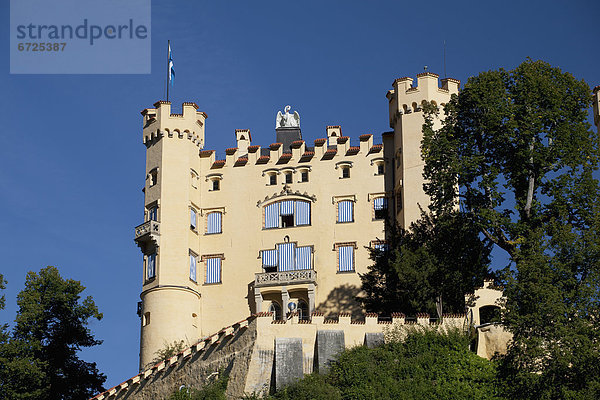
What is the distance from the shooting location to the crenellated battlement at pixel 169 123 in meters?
74.3

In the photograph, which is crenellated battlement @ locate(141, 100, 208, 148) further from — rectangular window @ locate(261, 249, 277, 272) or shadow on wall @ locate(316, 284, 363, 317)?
shadow on wall @ locate(316, 284, 363, 317)

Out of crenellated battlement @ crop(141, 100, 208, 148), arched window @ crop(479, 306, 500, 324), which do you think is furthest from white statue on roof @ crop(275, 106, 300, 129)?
arched window @ crop(479, 306, 500, 324)

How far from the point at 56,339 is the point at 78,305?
2.27m

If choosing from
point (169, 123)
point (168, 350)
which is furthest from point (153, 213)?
point (168, 350)

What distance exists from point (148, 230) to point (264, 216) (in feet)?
22.8

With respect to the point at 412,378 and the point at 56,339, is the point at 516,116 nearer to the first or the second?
the point at 412,378

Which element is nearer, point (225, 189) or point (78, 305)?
point (78, 305)

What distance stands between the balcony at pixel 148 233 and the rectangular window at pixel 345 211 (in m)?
10.4

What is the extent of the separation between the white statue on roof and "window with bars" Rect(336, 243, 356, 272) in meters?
10.6

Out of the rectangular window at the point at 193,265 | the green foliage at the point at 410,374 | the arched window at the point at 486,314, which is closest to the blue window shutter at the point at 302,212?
the rectangular window at the point at 193,265

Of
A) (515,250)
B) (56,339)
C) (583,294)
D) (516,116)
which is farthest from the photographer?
(56,339)

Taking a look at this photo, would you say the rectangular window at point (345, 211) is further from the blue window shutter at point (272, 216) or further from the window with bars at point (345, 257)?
the blue window shutter at point (272, 216)

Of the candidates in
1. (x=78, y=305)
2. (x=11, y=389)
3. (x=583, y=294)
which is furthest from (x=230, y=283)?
(x=583, y=294)

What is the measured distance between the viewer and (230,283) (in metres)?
72.1
